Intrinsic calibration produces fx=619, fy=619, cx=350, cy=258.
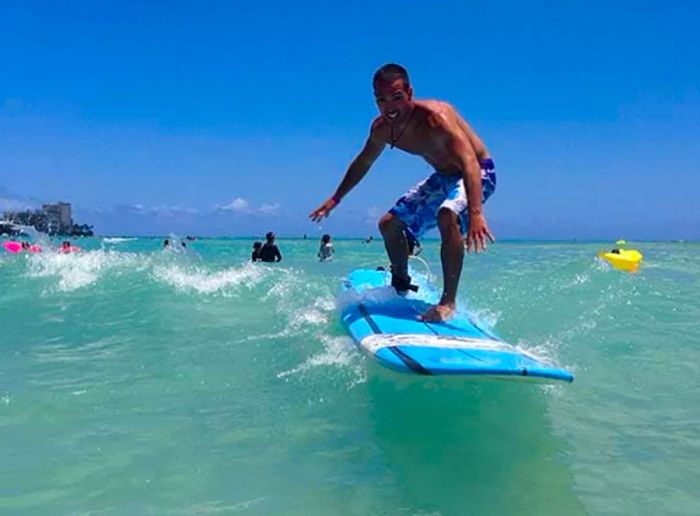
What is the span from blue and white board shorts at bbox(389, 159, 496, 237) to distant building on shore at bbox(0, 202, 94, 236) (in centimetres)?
8626

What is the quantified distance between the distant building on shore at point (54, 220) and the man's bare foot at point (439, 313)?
86911 millimetres

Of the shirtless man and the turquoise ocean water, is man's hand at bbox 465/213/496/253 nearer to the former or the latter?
the shirtless man

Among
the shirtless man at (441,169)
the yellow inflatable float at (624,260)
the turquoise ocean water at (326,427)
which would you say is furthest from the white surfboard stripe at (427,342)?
the yellow inflatable float at (624,260)

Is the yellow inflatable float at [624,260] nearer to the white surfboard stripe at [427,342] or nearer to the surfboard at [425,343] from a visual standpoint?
the surfboard at [425,343]

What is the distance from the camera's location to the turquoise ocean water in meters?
2.60

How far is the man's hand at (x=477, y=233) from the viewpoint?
12.2 ft

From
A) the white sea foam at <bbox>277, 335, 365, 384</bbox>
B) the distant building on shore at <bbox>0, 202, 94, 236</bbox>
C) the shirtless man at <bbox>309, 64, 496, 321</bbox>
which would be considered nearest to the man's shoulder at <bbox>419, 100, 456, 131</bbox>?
the shirtless man at <bbox>309, 64, 496, 321</bbox>

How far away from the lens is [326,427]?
Answer: 3428 mm

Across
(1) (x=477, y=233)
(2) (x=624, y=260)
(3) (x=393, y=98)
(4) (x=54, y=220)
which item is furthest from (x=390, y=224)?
(4) (x=54, y=220)

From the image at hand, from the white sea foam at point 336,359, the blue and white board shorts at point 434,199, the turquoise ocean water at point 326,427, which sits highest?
the blue and white board shorts at point 434,199

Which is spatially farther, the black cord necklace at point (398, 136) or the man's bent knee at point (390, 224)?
the man's bent knee at point (390, 224)

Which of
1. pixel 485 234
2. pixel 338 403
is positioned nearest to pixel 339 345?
pixel 338 403

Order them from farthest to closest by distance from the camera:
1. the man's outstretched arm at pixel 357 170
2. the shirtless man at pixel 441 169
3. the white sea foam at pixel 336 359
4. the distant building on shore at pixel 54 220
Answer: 1. the distant building on shore at pixel 54 220
2. the man's outstretched arm at pixel 357 170
3. the white sea foam at pixel 336 359
4. the shirtless man at pixel 441 169

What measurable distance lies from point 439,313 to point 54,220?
108527 millimetres
